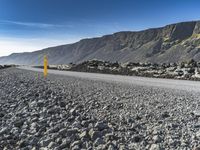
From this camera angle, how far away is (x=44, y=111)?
30.1ft

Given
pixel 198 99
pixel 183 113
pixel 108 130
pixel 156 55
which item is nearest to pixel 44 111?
pixel 108 130

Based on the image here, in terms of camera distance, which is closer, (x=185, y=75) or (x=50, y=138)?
(x=50, y=138)

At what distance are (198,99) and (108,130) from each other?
4458mm

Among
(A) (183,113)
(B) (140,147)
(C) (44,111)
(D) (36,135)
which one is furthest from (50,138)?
(A) (183,113)

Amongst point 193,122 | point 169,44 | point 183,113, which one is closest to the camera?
point 193,122

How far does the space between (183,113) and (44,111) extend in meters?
3.80

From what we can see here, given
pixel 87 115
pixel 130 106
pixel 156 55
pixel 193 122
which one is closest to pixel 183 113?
pixel 193 122

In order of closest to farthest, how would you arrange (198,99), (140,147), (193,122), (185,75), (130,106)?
→ (140,147)
(193,122)
(130,106)
(198,99)
(185,75)

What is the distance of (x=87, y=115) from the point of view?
830cm

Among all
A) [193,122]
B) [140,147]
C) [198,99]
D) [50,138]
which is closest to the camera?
[140,147]

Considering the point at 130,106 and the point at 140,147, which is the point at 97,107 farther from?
the point at 140,147

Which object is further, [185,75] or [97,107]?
[185,75]

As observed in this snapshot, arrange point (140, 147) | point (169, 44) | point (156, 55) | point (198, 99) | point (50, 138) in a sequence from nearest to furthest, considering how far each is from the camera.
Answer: point (140, 147), point (50, 138), point (198, 99), point (156, 55), point (169, 44)

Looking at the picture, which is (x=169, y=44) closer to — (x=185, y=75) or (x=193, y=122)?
(x=185, y=75)
